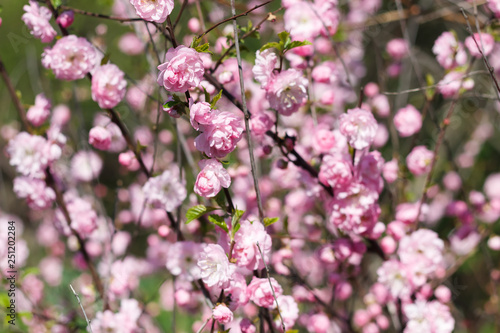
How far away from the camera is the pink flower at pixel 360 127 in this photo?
0.96 meters

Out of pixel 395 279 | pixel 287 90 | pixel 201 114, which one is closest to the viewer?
pixel 201 114

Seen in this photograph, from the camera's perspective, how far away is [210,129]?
0.75m

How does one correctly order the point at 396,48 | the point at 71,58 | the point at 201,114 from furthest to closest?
the point at 396,48 → the point at 71,58 → the point at 201,114

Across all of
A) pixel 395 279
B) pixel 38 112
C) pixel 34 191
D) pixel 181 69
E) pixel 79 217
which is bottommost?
pixel 395 279

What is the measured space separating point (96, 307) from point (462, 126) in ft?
7.91

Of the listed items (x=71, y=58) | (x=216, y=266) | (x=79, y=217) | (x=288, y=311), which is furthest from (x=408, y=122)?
(x=79, y=217)

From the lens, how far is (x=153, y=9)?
29.5 inches

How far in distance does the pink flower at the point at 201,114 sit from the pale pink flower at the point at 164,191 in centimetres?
42

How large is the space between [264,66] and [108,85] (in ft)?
1.27

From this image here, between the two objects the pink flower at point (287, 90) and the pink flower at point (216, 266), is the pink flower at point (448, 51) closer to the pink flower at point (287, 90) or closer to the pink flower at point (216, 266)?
the pink flower at point (287, 90)

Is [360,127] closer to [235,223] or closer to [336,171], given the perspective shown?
[336,171]

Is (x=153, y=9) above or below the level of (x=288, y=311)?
above

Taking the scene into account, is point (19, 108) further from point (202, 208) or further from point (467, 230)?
point (467, 230)

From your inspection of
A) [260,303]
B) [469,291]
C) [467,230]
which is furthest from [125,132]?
[469,291]
